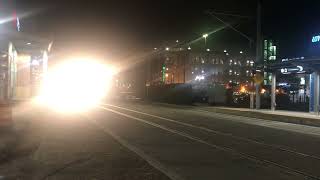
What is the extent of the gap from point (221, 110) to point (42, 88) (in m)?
49.0

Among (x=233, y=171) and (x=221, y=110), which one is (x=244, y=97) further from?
(x=233, y=171)

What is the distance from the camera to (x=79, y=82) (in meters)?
66.8

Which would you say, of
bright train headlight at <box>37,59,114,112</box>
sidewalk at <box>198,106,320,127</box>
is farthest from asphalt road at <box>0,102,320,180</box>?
bright train headlight at <box>37,59,114,112</box>

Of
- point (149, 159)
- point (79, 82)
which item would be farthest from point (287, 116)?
point (79, 82)

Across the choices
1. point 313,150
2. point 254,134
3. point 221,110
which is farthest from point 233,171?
point 221,110

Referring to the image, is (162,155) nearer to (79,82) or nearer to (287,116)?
(287,116)

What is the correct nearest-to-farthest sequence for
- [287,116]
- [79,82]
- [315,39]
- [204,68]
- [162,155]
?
[162,155], [287,116], [315,39], [79,82], [204,68]

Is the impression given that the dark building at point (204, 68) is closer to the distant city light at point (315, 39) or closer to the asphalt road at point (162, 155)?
the distant city light at point (315, 39)

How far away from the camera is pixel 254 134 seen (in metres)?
20.8

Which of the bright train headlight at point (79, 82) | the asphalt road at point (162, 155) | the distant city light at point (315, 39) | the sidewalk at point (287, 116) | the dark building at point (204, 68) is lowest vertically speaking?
the asphalt road at point (162, 155)

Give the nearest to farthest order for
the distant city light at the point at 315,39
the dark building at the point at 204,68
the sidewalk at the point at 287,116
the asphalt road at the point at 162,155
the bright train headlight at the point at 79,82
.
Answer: the asphalt road at the point at 162,155, the sidewalk at the point at 287,116, the distant city light at the point at 315,39, the bright train headlight at the point at 79,82, the dark building at the point at 204,68

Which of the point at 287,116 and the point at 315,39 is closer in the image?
the point at 287,116

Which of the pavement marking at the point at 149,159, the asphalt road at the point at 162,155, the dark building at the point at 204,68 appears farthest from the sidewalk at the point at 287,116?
the dark building at the point at 204,68

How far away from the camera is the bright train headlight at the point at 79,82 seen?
2476 inches
